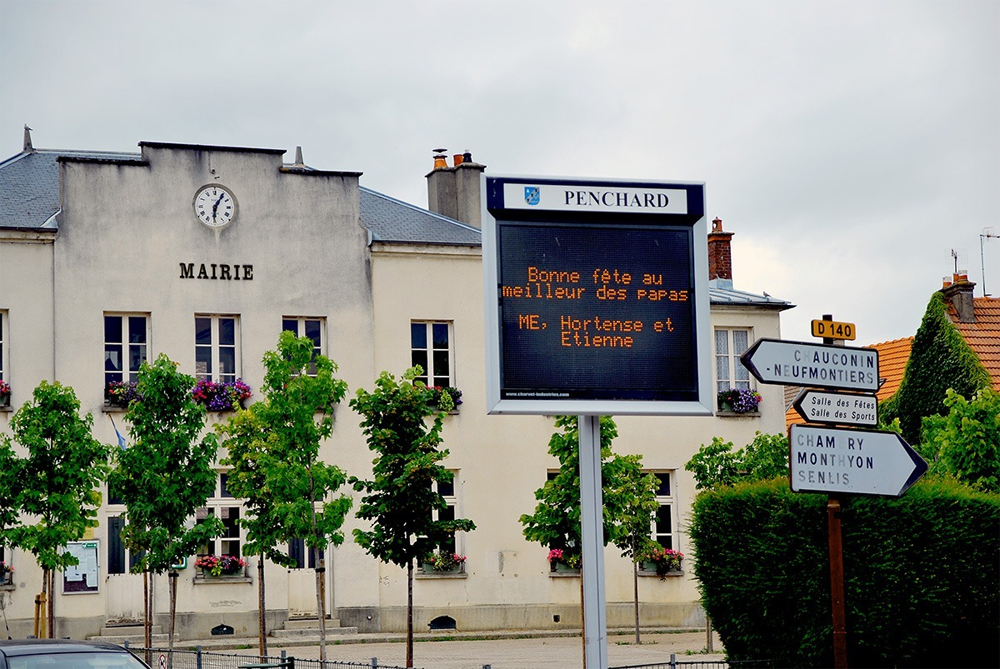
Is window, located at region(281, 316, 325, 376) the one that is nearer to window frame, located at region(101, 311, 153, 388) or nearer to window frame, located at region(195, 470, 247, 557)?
window frame, located at region(101, 311, 153, 388)

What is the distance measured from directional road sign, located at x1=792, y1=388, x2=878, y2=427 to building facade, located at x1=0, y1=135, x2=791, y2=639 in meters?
21.1

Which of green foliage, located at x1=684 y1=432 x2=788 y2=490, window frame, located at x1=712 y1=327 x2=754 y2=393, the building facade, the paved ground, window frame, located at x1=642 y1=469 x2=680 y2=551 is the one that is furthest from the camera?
window frame, located at x1=712 y1=327 x2=754 y2=393

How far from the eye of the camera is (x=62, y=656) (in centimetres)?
1352

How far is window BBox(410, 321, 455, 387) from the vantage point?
34250 millimetres

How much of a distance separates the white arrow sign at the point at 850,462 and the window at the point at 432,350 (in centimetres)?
2189

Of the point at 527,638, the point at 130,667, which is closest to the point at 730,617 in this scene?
the point at 130,667

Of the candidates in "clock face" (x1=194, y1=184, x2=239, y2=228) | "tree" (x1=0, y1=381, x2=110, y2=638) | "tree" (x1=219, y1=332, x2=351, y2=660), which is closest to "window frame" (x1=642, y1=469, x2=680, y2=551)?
"clock face" (x1=194, y1=184, x2=239, y2=228)

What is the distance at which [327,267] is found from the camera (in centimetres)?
3350

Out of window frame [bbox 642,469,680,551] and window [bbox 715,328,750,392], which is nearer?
window frame [bbox 642,469,680,551]

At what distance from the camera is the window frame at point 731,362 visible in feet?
120

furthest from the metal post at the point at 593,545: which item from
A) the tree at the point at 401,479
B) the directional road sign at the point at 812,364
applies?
the tree at the point at 401,479

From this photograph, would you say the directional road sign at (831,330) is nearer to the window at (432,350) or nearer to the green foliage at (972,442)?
the green foliage at (972,442)

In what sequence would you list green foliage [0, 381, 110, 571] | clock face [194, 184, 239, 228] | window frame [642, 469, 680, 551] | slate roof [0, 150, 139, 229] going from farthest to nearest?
window frame [642, 469, 680, 551] → clock face [194, 184, 239, 228] → slate roof [0, 150, 139, 229] → green foliage [0, 381, 110, 571]

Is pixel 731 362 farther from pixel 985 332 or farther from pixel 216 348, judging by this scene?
pixel 216 348
